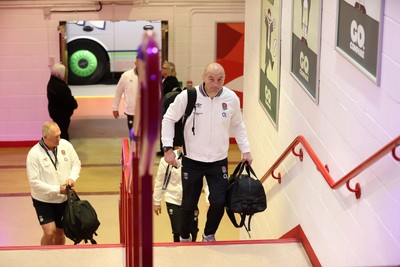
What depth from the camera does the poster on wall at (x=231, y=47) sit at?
46.5 feet

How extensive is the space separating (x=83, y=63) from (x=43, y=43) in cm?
177

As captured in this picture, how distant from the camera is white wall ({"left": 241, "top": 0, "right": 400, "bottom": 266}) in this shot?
4715mm

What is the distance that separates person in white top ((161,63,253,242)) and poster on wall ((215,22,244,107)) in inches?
284

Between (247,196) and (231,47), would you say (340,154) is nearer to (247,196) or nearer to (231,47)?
(247,196)

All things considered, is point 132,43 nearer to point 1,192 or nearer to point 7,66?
point 7,66

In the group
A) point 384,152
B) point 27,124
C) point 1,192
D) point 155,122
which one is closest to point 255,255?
point 384,152

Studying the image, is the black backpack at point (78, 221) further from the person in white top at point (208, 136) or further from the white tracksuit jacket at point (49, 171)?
the person in white top at point (208, 136)

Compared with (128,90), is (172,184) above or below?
above

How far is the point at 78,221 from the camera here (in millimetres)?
7539

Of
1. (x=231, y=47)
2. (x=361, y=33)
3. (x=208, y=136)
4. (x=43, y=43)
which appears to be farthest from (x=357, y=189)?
(x=43, y=43)

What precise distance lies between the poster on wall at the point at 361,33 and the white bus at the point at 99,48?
9.73m

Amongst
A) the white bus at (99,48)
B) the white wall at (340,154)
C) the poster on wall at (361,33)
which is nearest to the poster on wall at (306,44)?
the white wall at (340,154)

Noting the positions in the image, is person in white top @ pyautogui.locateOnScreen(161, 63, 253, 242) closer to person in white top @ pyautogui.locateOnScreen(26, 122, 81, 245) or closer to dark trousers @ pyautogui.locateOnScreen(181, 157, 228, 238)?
dark trousers @ pyautogui.locateOnScreen(181, 157, 228, 238)

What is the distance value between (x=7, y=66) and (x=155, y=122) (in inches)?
466
